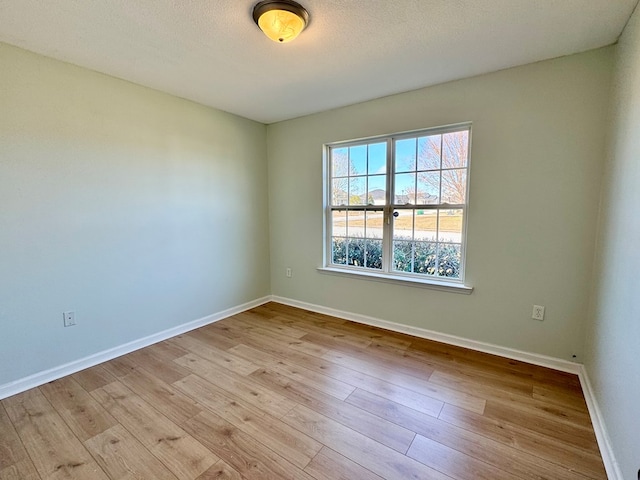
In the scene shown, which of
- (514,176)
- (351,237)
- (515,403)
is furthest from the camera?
(351,237)

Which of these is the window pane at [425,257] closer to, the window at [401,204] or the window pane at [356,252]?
the window at [401,204]

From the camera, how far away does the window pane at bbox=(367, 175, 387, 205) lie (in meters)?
3.03

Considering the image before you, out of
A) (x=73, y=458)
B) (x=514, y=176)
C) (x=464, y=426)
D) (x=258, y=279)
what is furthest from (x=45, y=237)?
(x=514, y=176)

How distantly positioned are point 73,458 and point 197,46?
8.21 feet

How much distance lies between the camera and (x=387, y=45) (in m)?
1.93

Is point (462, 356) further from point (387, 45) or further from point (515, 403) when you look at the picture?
point (387, 45)

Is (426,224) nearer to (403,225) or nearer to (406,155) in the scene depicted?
(403,225)

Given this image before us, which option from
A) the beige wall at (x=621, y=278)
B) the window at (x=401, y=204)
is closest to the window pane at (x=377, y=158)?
the window at (x=401, y=204)

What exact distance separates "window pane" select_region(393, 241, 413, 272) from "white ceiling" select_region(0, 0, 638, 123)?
1490 millimetres

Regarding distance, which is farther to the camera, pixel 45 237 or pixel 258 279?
pixel 258 279

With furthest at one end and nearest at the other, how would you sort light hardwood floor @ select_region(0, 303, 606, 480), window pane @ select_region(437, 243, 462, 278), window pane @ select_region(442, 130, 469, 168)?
window pane @ select_region(437, 243, 462, 278)
window pane @ select_region(442, 130, 469, 168)
light hardwood floor @ select_region(0, 303, 606, 480)

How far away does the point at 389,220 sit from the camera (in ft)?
9.86

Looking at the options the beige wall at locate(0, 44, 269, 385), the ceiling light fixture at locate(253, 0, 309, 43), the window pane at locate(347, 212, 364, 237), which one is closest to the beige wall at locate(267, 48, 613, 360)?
the window pane at locate(347, 212, 364, 237)

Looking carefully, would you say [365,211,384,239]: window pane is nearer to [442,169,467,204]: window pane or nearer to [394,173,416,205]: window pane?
[394,173,416,205]: window pane
